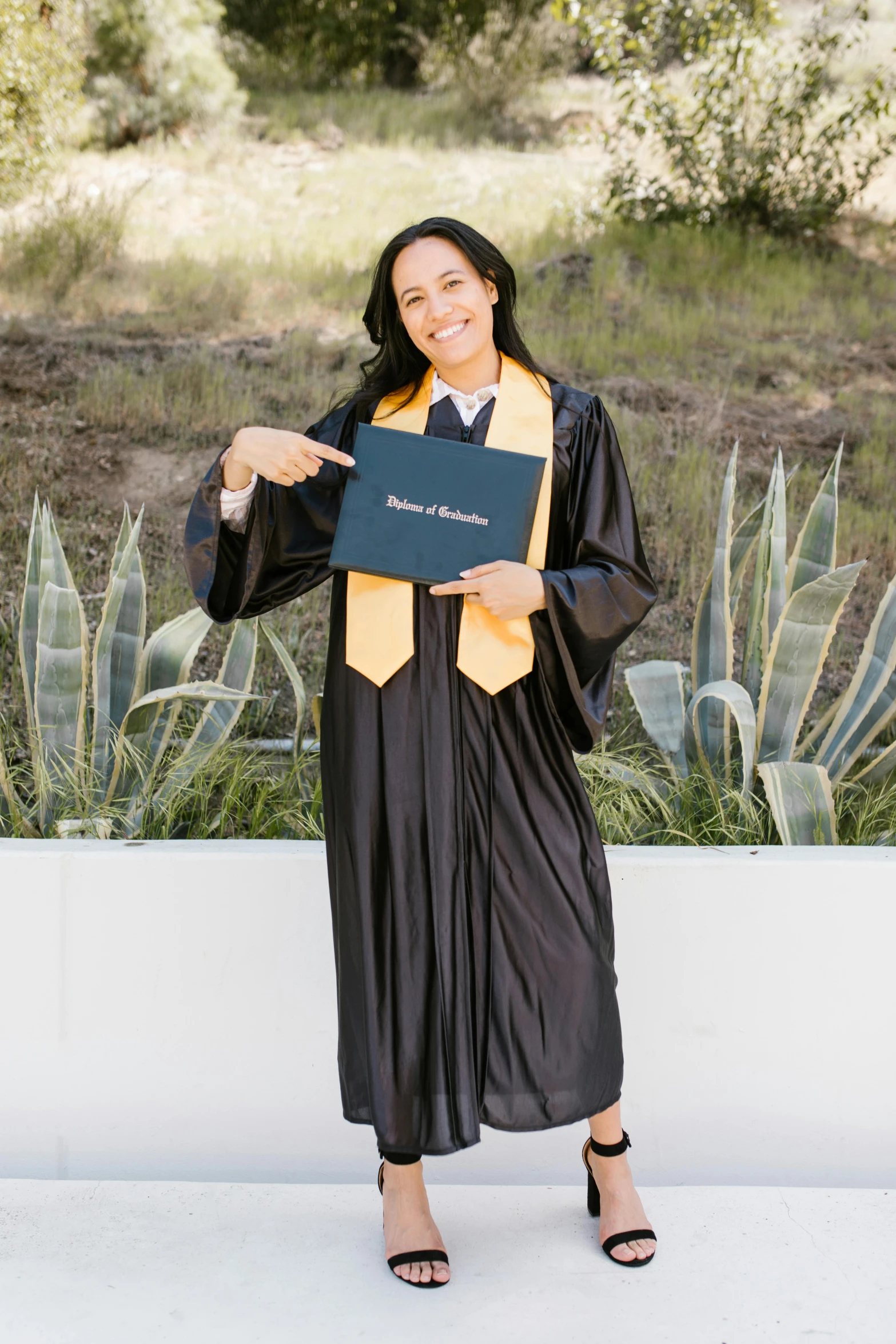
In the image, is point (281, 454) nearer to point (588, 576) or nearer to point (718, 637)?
point (588, 576)

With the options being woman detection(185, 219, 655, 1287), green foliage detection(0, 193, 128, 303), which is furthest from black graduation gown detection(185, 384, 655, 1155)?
green foliage detection(0, 193, 128, 303)

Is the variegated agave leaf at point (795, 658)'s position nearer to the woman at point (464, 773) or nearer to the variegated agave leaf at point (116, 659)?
the woman at point (464, 773)

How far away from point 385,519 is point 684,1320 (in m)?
1.39

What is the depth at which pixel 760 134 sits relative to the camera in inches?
167

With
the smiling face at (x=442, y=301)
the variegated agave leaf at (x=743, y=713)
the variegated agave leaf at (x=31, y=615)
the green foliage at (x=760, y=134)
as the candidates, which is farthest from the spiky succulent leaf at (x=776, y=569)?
the green foliage at (x=760, y=134)

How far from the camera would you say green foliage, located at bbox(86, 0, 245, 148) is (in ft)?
13.7

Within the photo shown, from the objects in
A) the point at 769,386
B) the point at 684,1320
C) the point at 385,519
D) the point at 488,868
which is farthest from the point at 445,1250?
the point at 769,386

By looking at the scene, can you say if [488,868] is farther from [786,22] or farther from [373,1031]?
[786,22]

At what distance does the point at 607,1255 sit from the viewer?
76.8 inches

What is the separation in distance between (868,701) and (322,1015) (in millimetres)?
1463

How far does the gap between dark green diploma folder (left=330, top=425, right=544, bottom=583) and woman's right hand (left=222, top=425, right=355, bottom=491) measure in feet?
0.27

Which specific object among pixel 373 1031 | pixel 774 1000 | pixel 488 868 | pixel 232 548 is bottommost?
pixel 774 1000

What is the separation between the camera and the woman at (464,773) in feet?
5.84

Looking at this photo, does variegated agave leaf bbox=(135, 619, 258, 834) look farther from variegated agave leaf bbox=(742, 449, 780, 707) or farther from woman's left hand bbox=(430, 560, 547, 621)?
variegated agave leaf bbox=(742, 449, 780, 707)
